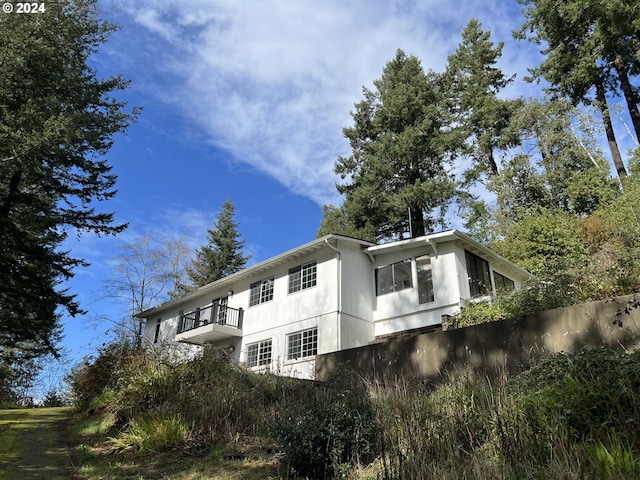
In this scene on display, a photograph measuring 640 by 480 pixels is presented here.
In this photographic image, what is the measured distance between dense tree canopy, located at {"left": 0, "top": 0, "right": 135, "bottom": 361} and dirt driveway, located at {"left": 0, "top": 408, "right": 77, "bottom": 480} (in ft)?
19.5

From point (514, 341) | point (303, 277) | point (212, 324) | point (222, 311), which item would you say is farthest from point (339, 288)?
point (514, 341)

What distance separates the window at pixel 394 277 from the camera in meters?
18.4

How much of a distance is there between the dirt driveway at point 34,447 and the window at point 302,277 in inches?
390

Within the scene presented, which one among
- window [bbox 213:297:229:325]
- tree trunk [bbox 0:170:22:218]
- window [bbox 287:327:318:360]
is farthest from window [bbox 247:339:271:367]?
tree trunk [bbox 0:170:22:218]

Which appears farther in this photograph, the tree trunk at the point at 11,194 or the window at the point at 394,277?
the window at the point at 394,277

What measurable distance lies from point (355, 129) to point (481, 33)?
1109cm

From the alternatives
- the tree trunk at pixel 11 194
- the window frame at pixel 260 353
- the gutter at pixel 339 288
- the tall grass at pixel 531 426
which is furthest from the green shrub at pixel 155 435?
the window frame at pixel 260 353

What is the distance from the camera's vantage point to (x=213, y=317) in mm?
22344

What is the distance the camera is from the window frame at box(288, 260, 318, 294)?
1898 centimetres

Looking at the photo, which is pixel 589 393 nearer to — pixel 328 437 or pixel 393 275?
pixel 328 437

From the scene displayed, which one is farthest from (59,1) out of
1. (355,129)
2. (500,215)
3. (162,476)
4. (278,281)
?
(500,215)

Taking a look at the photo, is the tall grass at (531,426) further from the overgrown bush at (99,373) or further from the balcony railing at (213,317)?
the balcony railing at (213,317)

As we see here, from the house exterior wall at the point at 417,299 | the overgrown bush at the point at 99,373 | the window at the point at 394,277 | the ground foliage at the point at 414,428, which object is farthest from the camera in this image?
the window at the point at 394,277

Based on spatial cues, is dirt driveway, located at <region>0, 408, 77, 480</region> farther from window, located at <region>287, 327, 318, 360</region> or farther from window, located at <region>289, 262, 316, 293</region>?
window, located at <region>289, 262, 316, 293</region>
